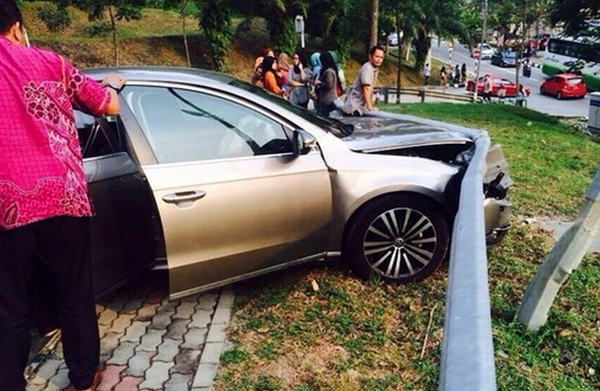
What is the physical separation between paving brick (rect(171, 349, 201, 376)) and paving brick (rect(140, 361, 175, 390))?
0.15 ft

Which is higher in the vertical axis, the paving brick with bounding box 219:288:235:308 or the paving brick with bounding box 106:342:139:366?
the paving brick with bounding box 106:342:139:366

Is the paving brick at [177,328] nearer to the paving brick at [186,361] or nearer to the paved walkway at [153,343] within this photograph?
the paved walkway at [153,343]

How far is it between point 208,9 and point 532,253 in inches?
1119

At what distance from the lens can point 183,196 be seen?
10.9ft

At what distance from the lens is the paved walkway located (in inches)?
121

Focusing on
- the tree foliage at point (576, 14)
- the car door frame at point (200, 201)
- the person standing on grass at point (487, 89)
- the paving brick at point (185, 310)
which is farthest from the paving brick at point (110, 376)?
the person standing on grass at point (487, 89)

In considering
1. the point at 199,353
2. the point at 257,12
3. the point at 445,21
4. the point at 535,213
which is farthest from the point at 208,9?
the point at 199,353

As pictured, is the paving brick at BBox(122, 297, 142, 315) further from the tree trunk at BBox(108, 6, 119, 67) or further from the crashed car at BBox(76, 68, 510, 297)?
the tree trunk at BBox(108, 6, 119, 67)

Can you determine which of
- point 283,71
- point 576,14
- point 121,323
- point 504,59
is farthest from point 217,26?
point 504,59

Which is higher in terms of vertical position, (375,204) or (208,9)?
(208,9)

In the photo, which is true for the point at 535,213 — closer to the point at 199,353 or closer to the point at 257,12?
the point at 199,353

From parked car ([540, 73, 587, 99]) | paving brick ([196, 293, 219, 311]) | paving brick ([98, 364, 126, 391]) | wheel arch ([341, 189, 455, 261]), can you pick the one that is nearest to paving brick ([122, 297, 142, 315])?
paving brick ([196, 293, 219, 311])

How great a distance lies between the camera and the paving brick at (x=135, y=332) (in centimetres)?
352

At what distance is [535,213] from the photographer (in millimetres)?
5762
